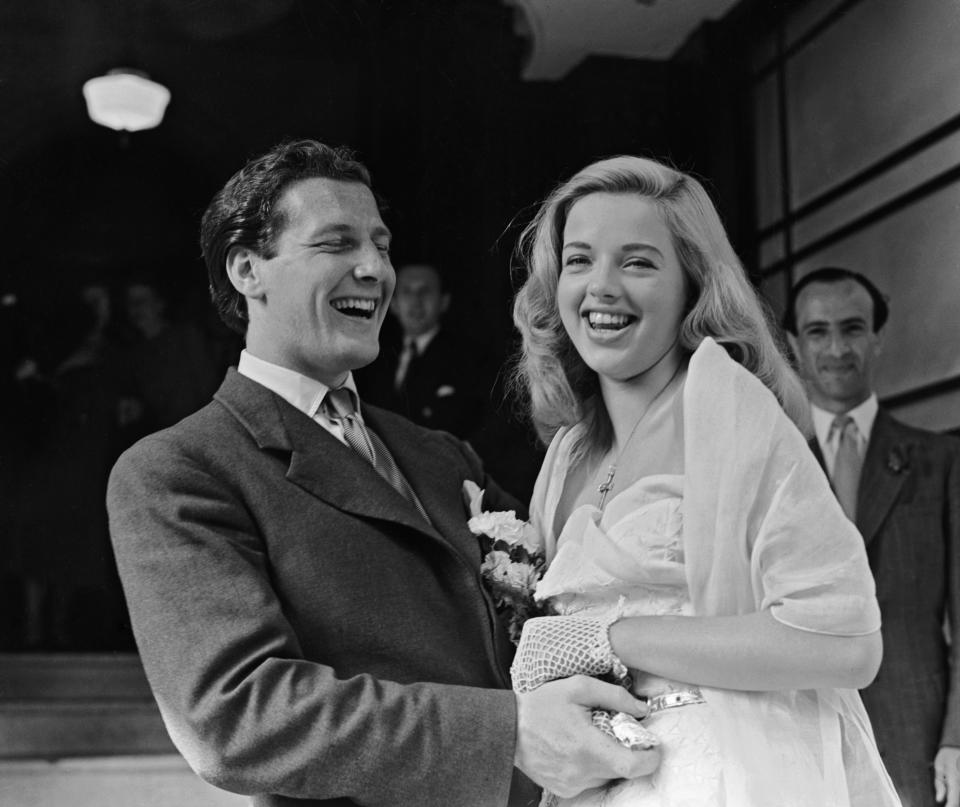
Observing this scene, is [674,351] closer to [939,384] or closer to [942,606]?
[942,606]

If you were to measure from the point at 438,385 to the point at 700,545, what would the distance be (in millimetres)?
3265

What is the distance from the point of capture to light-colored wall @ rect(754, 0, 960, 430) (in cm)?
457

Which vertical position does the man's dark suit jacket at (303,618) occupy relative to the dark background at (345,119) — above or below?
below

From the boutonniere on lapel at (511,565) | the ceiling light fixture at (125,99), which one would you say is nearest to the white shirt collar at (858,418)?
the boutonniere on lapel at (511,565)

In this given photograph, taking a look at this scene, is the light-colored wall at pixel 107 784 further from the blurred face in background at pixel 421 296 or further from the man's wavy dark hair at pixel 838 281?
the man's wavy dark hair at pixel 838 281

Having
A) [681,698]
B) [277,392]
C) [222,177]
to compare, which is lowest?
[681,698]

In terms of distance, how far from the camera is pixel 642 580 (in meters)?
2.29

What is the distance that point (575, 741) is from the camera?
2162 mm

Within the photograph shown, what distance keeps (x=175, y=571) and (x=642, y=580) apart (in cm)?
80

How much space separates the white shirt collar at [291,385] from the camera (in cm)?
261

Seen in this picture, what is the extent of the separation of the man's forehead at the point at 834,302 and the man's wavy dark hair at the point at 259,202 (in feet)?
7.22

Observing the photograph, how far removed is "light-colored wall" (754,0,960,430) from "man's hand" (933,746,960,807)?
3.72 feet

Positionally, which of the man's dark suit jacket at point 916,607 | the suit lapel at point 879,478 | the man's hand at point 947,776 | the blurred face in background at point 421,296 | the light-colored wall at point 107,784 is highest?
the blurred face in background at point 421,296

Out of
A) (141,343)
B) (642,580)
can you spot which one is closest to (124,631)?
(141,343)
